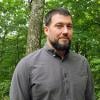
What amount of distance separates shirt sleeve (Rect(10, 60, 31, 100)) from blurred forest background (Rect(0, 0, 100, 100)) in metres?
5.08

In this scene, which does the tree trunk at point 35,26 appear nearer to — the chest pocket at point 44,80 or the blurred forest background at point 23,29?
the blurred forest background at point 23,29

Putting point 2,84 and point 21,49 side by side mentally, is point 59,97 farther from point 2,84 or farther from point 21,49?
point 21,49

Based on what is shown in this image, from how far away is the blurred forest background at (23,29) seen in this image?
27.0 ft

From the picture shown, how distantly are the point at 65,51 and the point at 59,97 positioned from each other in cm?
46

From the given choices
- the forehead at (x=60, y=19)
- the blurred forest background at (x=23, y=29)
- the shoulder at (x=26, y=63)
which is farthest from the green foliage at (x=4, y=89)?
the forehead at (x=60, y=19)

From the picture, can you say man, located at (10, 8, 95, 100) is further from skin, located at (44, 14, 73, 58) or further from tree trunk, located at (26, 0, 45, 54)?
tree trunk, located at (26, 0, 45, 54)

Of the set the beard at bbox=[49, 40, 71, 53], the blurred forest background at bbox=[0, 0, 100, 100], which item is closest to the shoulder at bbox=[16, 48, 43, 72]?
the beard at bbox=[49, 40, 71, 53]

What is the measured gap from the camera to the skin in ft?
9.73

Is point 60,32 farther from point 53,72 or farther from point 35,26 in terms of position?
point 35,26

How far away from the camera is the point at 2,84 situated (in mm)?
9617

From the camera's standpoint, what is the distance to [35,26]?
7012 millimetres

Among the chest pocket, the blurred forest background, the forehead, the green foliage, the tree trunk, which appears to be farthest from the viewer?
the green foliage

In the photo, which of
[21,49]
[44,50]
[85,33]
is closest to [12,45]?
[21,49]

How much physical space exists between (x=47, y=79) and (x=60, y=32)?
0.45 m
